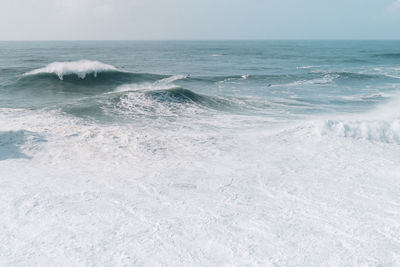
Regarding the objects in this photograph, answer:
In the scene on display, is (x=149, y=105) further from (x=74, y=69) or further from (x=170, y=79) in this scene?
(x=74, y=69)

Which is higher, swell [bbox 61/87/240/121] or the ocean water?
swell [bbox 61/87/240/121]

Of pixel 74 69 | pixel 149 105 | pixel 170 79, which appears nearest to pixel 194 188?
pixel 149 105

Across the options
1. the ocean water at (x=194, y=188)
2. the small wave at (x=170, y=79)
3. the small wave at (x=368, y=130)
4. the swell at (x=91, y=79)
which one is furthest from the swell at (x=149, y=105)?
the swell at (x=91, y=79)

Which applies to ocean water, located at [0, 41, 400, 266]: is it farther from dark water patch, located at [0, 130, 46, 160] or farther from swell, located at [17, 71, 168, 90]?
swell, located at [17, 71, 168, 90]

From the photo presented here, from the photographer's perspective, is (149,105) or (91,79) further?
(91,79)

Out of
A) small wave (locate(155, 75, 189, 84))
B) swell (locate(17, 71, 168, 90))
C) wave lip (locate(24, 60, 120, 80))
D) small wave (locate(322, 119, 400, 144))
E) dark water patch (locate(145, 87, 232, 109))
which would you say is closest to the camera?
small wave (locate(322, 119, 400, 144))

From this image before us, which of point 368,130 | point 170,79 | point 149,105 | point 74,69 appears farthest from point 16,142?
point 74,69

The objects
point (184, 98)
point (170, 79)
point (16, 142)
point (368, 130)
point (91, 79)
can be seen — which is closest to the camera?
point (16, 142)

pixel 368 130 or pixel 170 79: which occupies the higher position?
pixel 170 79

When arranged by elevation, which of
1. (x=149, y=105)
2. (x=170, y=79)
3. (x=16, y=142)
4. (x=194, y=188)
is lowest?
(x=194, y=188)

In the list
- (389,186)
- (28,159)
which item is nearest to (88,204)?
(28,159)

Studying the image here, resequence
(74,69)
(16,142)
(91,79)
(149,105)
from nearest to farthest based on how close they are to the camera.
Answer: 1. (16,142)
2. (149,105)
3. (91,79)
4. (74,69)

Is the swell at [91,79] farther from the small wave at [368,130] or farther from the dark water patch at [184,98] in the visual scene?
the small wave at [368,130]

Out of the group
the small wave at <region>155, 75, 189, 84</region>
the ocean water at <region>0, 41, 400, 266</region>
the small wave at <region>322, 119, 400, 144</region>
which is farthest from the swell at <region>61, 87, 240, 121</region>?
the small wave at <region>155, 75, 189, 84</region>
